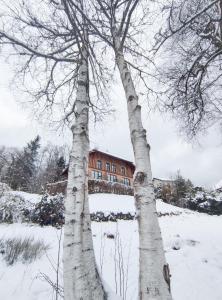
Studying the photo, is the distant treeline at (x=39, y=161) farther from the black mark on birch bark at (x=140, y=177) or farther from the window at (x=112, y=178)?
the black mark on birch bark at (x=140, y=177)

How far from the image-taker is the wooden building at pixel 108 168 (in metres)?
29.7

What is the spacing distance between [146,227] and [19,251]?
3487 millimetres

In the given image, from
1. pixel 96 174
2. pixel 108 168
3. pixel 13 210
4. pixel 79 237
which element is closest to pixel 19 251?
pixel 79 237

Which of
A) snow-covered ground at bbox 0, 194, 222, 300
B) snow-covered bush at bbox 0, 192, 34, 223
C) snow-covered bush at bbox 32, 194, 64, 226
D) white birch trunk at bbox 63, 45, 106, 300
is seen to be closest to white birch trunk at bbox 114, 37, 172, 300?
white birch trunk at bbox 63, 45, 106, 300

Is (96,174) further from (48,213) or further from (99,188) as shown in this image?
(48,213)

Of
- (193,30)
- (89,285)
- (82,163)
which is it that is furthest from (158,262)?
(193,30)

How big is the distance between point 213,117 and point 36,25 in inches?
228

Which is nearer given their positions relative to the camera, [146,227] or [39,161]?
[146,227]

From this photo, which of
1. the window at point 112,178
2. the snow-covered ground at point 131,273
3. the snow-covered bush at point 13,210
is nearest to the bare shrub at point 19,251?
the snow-covered ground at point 131,273

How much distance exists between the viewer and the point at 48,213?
28.4 feet

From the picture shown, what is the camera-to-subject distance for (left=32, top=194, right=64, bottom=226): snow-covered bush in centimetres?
855

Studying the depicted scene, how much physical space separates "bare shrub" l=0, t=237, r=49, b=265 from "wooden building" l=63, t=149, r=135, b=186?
915 inches

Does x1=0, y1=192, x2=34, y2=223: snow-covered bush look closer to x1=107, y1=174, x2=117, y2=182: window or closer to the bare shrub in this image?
the bare shrub

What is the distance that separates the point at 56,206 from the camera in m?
9.04
